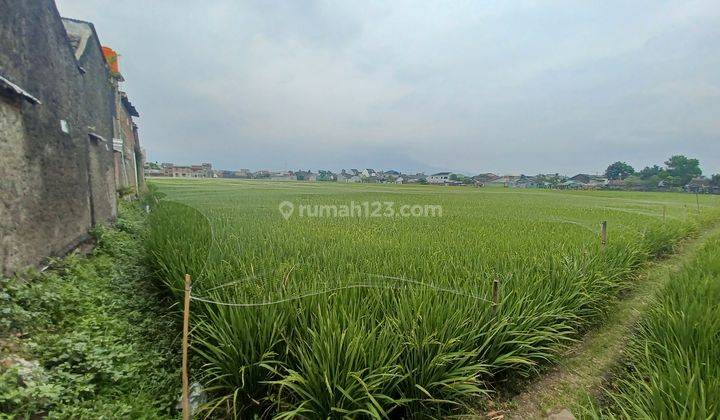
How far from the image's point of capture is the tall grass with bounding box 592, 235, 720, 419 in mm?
1732

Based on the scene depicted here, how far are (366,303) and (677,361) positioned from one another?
2.19 metres

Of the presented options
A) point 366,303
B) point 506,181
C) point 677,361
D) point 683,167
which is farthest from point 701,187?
point 366,303

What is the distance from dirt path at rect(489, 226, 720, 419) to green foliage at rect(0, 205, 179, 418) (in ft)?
8.68

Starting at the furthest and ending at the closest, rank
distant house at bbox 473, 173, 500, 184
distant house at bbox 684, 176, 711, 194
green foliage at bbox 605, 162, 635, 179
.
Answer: green foliage at bbox 605, 162, 635, 179
distant house at bbox 684, 176, 711, 194
distant house at bbox 473, 173, 500, 184

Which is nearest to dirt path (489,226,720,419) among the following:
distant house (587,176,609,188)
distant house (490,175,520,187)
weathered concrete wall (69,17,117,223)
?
weathered concrete wall (69,17,117,223)

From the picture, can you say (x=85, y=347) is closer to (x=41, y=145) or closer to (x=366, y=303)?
(x=366, y=303)

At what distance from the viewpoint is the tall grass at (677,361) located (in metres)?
1.73

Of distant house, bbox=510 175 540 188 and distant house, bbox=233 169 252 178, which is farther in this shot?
distant house, bbox=510 175 540 188

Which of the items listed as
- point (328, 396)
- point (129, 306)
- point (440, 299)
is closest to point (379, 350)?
point (328, 396)

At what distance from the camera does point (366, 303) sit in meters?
2.63

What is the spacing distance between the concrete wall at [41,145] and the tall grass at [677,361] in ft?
18.8

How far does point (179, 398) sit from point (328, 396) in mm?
1206

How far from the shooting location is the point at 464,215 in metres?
7.58

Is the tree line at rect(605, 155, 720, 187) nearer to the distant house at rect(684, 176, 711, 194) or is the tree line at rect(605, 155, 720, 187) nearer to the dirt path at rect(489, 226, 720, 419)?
the distant house at rect(684, 176, 711, 194)
